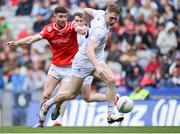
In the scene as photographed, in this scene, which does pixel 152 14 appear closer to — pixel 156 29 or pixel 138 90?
pixel 156 29

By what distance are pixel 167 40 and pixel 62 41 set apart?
7272 mm

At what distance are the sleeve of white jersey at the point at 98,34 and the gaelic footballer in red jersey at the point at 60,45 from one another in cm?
106

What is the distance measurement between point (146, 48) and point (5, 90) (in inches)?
169

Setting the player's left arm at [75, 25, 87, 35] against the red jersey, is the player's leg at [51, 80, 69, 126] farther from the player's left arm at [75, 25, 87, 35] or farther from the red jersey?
the player's left arm at [75, 25, 87, 35]

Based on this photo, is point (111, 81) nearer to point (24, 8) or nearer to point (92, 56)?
point (92, 56)

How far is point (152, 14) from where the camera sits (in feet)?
77.4

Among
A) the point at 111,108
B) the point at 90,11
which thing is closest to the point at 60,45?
the point at 90,11

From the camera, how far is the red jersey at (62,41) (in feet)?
52.1

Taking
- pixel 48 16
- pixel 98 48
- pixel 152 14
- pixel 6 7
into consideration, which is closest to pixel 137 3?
pixel 152 14


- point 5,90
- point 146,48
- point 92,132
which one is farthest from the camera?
point 146,48

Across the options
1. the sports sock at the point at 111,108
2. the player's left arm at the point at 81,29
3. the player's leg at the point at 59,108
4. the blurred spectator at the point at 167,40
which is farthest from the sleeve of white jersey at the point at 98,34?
the blurred spectator at the point at 167,40

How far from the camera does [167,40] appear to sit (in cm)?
2273

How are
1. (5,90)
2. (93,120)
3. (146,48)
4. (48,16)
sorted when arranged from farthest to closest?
(48,16)
(146,48)
(5,90)
(93,120)

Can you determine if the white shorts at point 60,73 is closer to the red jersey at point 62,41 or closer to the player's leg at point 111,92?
the red jersey at point 62,41
